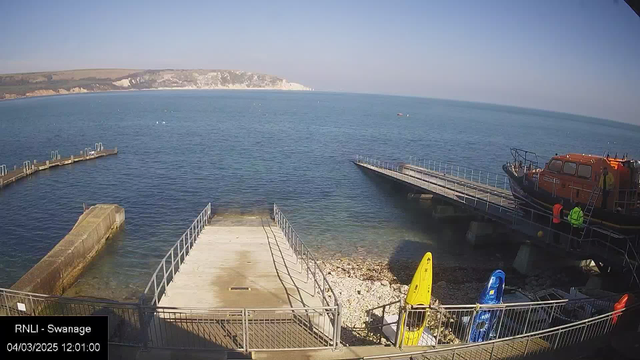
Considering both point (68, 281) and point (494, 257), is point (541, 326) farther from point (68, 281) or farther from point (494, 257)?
point (68, 281)

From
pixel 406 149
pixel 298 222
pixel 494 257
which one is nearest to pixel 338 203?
pixel 298 222

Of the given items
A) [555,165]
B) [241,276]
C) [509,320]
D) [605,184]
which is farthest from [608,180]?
[241,276]

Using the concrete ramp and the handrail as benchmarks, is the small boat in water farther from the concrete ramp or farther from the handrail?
the concrete ramp

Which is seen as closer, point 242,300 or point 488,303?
point 242,300

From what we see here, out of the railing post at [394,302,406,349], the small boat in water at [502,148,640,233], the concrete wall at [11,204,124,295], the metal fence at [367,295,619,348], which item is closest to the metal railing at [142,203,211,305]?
the concrete wall at [11,204,124,295]

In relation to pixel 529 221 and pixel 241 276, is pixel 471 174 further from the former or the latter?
pixel 241 276

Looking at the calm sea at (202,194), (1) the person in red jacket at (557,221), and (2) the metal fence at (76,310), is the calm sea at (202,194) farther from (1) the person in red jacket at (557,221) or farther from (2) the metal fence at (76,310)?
(1) the person in red jacket at (557,221)
